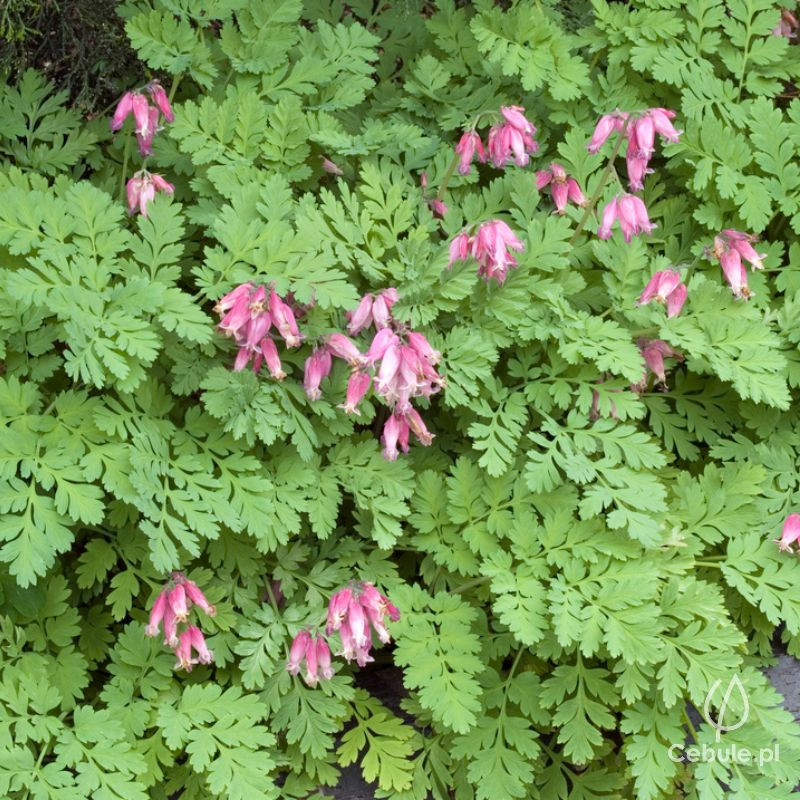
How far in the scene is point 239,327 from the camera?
3072 mm

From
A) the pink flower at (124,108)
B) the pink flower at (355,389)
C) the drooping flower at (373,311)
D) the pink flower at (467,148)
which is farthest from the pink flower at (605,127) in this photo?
the pink flower at (124,108)

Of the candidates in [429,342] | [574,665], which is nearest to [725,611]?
[574,665]

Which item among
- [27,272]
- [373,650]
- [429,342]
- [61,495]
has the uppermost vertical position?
[27,272]

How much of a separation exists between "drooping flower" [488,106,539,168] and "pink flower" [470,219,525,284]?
0.41 metres

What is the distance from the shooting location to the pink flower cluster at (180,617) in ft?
10.1

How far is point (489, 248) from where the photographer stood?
334 cm

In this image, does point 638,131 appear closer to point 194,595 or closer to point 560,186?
point 560,186

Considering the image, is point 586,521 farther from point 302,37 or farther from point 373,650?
point 302,37

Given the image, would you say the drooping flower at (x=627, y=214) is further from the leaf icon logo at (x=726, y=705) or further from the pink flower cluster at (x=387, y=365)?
the leaf icon logo at (x=726, y=705)

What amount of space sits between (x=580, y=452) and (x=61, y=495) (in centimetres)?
178

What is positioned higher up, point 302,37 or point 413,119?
point 302,37

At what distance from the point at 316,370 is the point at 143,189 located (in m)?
0.96

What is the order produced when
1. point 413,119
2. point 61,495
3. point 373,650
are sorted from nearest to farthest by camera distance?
point 61,495 < point 373,650 < point 413,119

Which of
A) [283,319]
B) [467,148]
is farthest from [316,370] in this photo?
[467,148]
